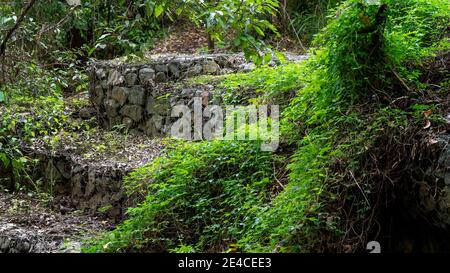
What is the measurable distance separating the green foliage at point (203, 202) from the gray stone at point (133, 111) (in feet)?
8.80

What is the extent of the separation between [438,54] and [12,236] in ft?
14.3

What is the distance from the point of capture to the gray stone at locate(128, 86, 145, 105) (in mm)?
8156

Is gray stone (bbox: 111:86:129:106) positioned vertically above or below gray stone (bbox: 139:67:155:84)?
below

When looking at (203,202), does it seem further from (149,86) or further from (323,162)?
(149,86)

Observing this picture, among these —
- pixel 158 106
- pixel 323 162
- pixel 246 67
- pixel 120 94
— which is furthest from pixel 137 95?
pixel 323 162

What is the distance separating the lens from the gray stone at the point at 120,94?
27.4ft

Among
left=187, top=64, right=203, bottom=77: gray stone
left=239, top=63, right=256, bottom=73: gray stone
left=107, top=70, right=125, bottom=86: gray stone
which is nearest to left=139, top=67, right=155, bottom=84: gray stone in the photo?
left=107, top=70, right=125, bottom=86: gray stone

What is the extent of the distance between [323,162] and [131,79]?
4696 mm

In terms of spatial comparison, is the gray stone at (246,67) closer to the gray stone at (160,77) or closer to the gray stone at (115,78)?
the gray stone at (160,77)

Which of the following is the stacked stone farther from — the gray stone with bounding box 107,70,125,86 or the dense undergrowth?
the dense undergrowth

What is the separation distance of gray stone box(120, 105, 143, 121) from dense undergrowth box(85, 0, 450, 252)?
7.80 ft

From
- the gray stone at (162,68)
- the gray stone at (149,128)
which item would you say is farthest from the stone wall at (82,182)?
the gray stone at (162,68)

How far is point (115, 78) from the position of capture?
8.53 m
